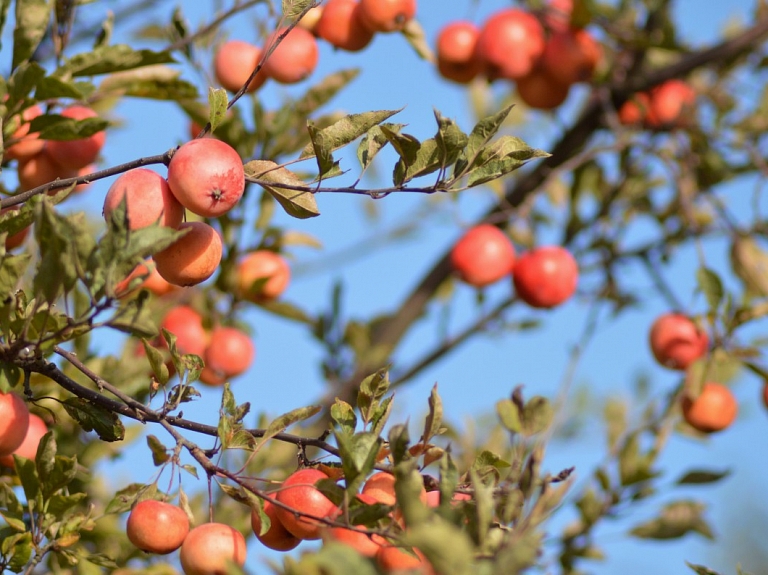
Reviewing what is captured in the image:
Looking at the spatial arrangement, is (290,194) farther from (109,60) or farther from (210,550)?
(109,60)

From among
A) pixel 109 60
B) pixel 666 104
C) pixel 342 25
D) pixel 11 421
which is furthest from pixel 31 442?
pixel 666 104

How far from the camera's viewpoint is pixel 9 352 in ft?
3.22

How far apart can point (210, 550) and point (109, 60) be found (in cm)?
78

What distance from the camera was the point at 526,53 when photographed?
100 inches

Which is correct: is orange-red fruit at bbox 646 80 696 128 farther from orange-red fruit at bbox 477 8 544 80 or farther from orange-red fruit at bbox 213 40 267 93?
orange-red fruit at bbox 213 40 267 93

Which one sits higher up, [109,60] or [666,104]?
[109,60]

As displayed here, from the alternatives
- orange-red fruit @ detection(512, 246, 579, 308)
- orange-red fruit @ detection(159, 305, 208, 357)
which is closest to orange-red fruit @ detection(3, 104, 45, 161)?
orange-red fruit @ detection(159, 305, 208, 357)

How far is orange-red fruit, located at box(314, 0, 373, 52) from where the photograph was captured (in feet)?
5.86

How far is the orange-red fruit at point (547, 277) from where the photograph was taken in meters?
2.42

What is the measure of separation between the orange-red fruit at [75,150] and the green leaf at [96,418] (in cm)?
49

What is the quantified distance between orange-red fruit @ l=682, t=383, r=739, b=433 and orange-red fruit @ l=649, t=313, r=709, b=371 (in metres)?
0.13

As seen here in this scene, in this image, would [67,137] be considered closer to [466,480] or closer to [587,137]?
[466,480]

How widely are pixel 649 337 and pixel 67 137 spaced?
176cm

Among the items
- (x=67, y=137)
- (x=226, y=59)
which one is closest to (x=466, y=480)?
(x=67, y=137)
